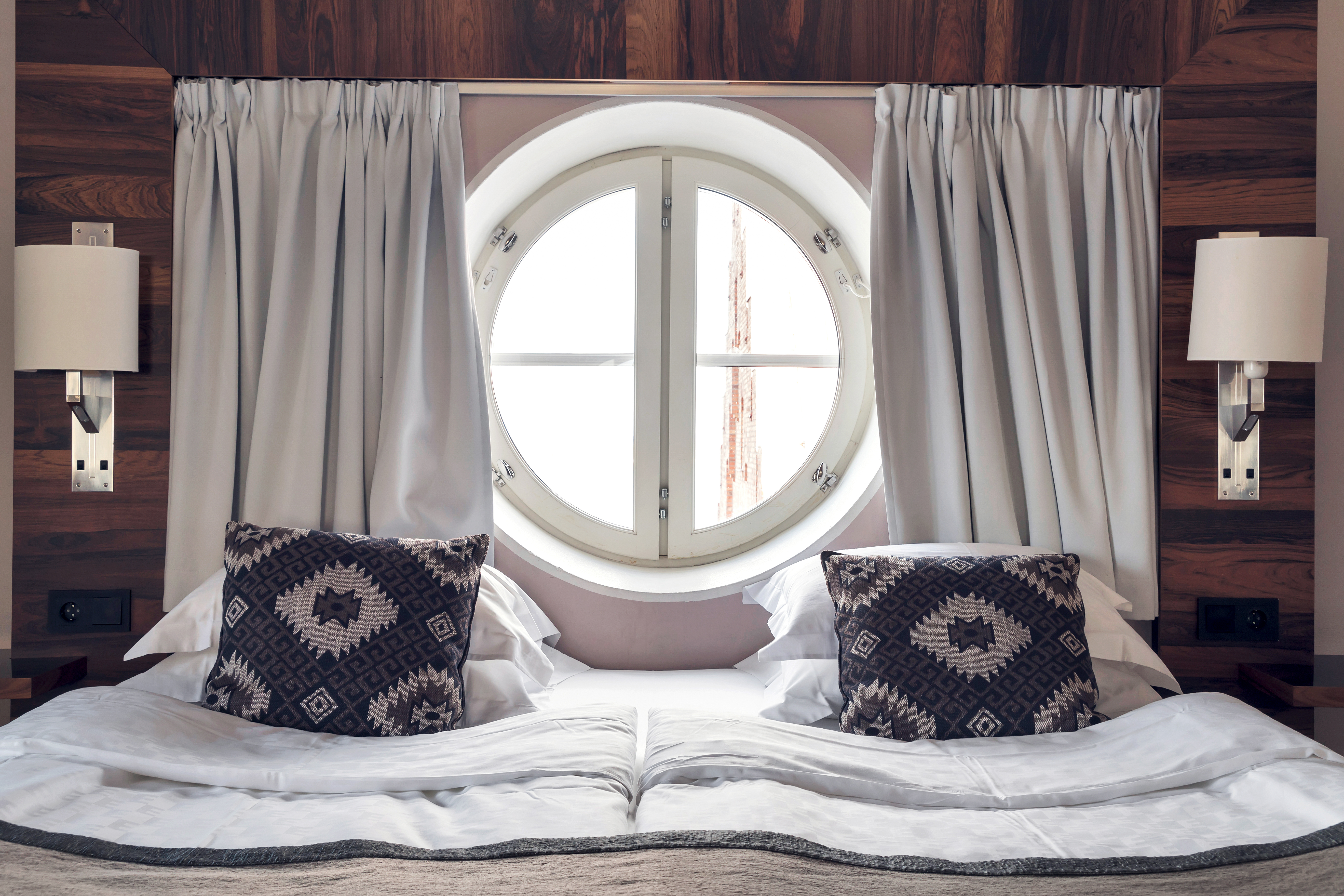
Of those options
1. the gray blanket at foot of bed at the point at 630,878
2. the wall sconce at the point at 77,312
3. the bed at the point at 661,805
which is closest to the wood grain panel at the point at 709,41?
the wall sconce at the point at 77,312

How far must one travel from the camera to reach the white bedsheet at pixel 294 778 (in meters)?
1.07

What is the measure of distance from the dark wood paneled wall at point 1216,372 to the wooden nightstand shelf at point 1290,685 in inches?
4.2

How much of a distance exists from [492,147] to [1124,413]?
1.72 metres

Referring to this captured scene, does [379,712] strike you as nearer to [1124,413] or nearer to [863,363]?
[863,363]

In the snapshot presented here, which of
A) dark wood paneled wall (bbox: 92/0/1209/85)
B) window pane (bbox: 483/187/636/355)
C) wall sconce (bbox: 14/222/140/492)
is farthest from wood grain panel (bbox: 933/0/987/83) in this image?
wall sconce (bbox: 14/222/140/492)

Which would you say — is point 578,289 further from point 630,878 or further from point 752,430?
point 630,878

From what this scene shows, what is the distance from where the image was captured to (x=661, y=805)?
1157mm

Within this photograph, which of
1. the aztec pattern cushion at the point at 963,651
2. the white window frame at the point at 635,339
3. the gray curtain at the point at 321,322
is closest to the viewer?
the aztec pattern cushion at the point at 963,651

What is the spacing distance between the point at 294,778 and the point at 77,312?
1263 mm

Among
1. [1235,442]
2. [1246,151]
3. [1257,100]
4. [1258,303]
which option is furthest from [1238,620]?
[1257,100]

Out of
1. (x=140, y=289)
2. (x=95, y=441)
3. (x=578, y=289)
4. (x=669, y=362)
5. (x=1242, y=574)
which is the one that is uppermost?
(x=578, y=289)

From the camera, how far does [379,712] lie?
4.88 feet

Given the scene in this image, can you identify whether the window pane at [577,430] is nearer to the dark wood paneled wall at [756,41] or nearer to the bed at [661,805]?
the dark wood paneled wall at [756,41]

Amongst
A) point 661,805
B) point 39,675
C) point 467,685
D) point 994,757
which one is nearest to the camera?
point 661,805
